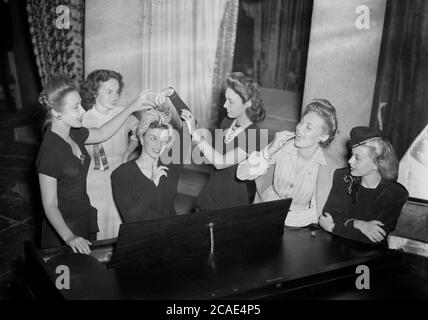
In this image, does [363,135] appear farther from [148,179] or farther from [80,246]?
[80,246]

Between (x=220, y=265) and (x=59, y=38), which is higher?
(x=59, y=38)

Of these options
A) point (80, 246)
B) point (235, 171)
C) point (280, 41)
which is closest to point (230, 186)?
point (235, 171)

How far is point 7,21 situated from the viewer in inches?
330

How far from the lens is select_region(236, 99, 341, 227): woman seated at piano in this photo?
3197 millimetres

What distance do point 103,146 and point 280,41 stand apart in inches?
131

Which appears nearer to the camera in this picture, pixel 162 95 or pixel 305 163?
pixel 305 163

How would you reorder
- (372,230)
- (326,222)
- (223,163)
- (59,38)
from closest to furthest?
(372,230) → (326,222) → (223,163) → (59,38)

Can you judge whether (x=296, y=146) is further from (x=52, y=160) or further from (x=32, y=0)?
(x=32, y=0)

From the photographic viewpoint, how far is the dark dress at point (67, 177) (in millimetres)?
3062

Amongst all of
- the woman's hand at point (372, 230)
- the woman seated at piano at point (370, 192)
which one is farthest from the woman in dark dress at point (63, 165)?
the woman's hand at point (372, 230)

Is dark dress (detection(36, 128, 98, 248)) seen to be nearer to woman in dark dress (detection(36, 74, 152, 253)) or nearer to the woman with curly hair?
woman in dark dress (detection(36, 74, 152, 253))

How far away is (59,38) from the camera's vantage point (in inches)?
245

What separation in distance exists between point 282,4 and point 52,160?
4144 millimetres

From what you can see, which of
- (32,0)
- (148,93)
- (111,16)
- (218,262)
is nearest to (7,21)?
(32,0)
